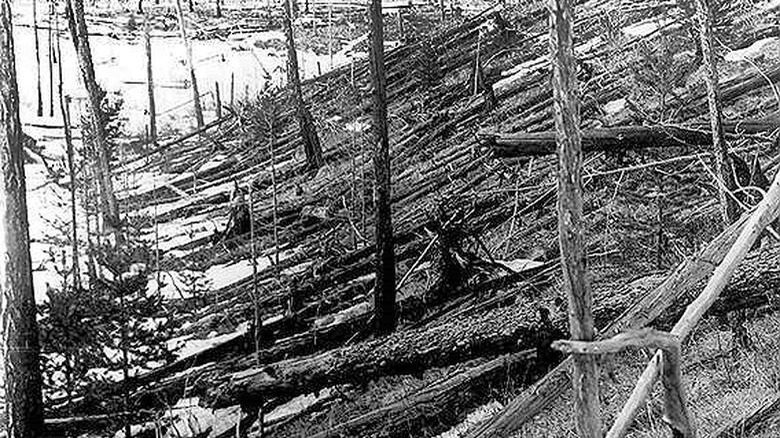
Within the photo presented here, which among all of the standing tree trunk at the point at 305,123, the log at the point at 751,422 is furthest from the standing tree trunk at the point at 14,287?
the standing tree trunk at the point at 305,123

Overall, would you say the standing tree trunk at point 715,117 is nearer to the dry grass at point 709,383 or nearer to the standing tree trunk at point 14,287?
the dry grass at point 709,383

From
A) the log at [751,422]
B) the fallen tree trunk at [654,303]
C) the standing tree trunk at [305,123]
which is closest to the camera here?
the fallen tree trunk at [654,303]

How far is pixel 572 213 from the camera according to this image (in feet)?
7.17

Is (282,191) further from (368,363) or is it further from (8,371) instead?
(368,363)

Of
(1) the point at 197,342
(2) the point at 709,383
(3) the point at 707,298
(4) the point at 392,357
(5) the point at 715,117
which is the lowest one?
(1) the point at 197,342

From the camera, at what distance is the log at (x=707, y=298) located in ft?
6.89

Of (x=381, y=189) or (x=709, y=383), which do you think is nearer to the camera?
(x=709, y=383)

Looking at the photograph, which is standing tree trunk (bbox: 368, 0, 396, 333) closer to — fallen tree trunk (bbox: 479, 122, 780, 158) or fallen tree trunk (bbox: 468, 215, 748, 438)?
fallen tree trunk (bbox: 479, 122, 780, 158)

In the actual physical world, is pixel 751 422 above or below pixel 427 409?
above

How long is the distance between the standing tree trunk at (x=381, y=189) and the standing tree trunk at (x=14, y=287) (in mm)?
4932

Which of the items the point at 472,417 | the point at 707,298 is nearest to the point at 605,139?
the point at 472,417

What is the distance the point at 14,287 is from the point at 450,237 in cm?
599

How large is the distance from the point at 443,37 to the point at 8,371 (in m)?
19.8

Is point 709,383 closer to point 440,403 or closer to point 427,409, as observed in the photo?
point 440,403
